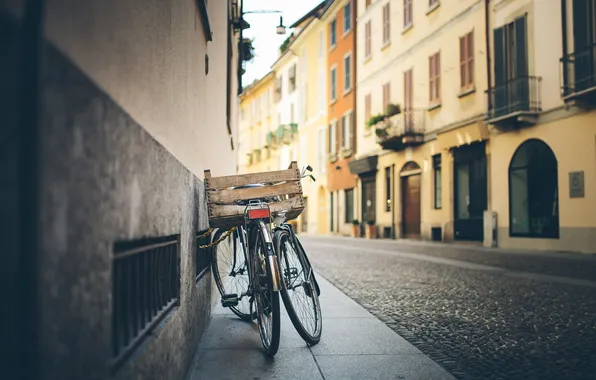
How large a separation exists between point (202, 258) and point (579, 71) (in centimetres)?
1304

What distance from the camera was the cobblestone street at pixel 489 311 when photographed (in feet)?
13.3

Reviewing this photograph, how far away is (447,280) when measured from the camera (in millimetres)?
9086

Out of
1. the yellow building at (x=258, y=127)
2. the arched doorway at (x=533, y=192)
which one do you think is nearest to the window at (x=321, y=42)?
the yellow building at (x=258, y=127)

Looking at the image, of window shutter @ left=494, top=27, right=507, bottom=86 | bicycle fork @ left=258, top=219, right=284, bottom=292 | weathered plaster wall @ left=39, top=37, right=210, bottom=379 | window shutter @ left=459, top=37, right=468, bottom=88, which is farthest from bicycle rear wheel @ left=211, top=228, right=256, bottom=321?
window shutter @ left=459, top=37, right=468, bottom=88

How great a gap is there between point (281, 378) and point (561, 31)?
582 inches

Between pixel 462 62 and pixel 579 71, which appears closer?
pixel 579 71

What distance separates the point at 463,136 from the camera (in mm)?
20406

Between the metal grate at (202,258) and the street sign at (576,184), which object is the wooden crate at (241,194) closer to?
the metal grate at (202,258)

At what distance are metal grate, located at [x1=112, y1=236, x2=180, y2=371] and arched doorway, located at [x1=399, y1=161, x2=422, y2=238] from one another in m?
21.7

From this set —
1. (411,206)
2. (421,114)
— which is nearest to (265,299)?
(421,114)

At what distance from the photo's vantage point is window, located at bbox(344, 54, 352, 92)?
32844 millimetres

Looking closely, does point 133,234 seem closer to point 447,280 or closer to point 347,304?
point 347,304

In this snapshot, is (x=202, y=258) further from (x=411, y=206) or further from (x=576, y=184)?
(x=411, y=206)

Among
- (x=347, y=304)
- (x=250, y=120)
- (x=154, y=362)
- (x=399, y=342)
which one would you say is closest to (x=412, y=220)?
(x=347, y=304)
